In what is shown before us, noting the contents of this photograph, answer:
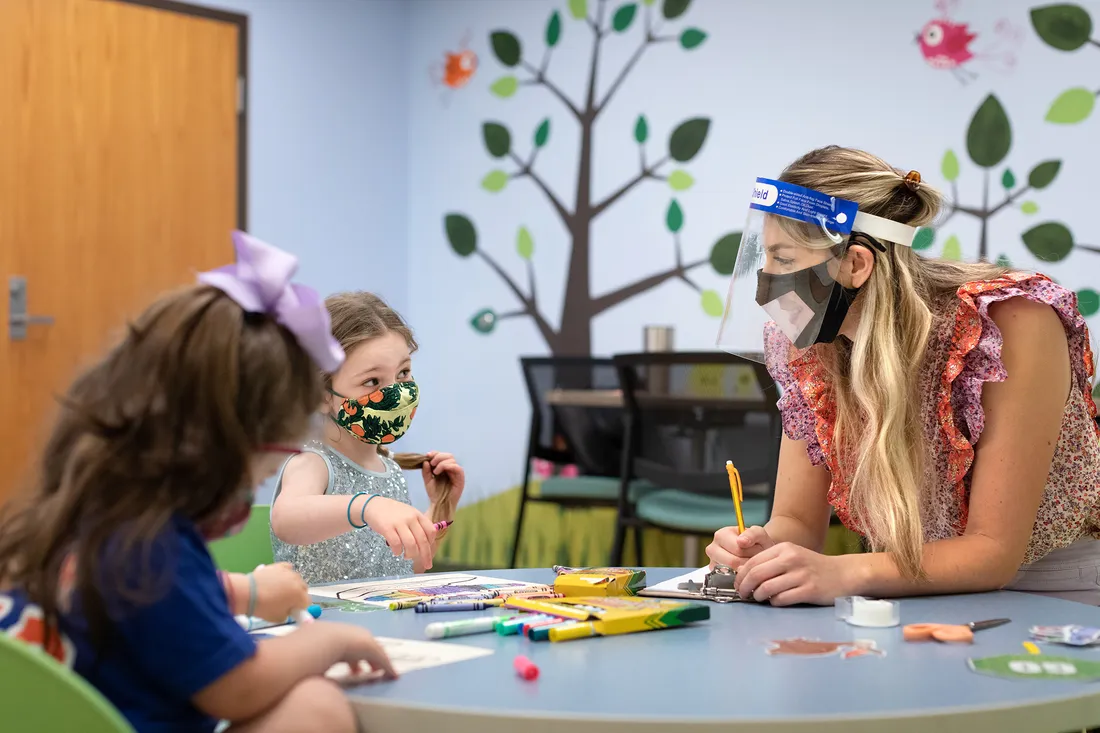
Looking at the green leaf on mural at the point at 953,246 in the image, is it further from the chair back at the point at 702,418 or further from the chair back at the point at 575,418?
the chair back at the point at 575,418

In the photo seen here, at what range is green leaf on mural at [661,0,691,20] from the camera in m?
4.46

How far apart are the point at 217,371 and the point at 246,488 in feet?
0.33

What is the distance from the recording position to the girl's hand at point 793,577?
122 centimetres

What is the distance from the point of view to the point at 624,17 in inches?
182

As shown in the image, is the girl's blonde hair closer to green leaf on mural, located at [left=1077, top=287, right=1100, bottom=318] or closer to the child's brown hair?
the child's brown hair

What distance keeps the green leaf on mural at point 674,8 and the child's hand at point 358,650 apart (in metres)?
3.96

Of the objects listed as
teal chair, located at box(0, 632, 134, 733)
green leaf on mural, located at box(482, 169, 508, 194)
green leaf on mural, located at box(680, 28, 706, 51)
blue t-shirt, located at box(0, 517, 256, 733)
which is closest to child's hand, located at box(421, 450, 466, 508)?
blue t-shirt, located at box(0, 517, 256, 733)

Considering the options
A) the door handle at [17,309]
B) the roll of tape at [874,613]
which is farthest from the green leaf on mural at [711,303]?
the roll of tape at [874,613]

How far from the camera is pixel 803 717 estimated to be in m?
0.77

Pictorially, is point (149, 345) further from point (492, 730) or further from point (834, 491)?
point (834, 491)

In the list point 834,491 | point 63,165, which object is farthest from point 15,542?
point 63,165

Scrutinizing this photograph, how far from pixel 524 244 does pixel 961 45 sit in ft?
6.37

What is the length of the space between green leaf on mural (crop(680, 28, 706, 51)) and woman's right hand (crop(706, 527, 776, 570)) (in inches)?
133

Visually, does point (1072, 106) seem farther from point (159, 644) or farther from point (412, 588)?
point (159, 644)
